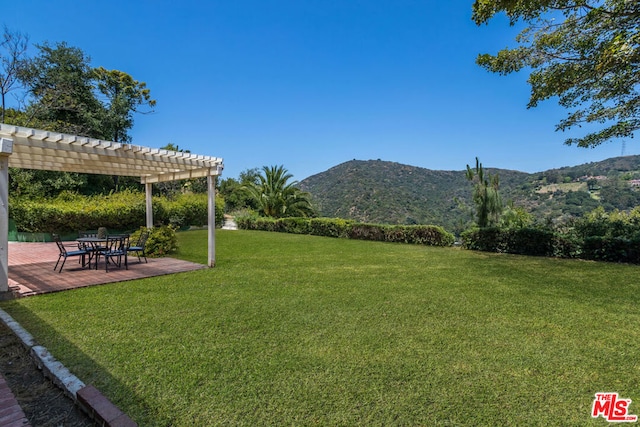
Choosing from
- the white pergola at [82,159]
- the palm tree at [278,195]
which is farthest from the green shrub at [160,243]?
the palm tree at [278,195]

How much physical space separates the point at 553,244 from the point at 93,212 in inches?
772

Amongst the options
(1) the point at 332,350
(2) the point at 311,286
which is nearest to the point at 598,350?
(1) the point at 332,350

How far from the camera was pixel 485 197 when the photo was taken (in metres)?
16.2

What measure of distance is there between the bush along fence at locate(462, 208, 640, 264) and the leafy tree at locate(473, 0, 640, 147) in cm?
294

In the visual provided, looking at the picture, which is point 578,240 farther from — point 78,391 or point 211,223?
point 78,391

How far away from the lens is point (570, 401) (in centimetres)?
264

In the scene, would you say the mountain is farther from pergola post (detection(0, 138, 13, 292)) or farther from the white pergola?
pergola post (detection(0, 138, 13, 292))

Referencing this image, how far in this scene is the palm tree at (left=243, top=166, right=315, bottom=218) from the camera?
2392cm

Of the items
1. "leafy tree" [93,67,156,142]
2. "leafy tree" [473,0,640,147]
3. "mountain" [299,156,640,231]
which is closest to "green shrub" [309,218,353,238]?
"mountain" [299,156,640,231]

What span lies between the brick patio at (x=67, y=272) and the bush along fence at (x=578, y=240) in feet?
35.2

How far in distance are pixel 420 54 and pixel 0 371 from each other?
17.3 metres

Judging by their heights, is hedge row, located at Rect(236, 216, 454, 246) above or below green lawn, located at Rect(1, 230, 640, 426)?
above

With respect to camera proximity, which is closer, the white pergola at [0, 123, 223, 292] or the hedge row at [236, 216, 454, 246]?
the white pergola at [0, 123, 223, 292]

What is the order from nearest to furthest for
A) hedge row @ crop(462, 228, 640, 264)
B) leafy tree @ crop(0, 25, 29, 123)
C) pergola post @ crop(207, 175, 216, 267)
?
pergola post @ crop(207, 175, 216, 267)
hedge row @ crop(462, 228, 640, 264)
leafy tree @ crop(0, 25, 29, 123)
